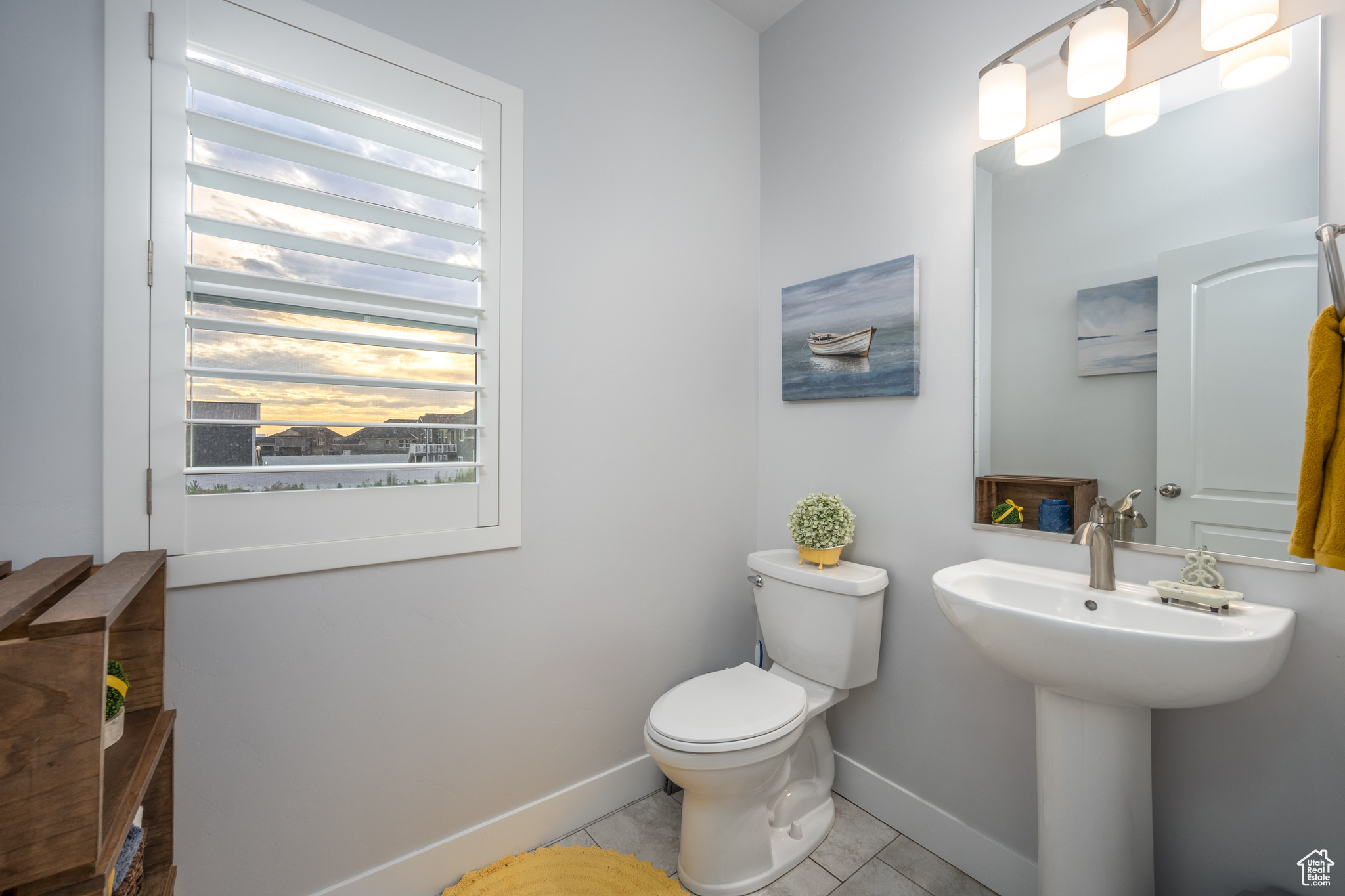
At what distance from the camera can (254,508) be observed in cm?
125

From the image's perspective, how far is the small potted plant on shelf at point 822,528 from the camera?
1704 mm

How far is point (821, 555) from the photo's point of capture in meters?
1.72

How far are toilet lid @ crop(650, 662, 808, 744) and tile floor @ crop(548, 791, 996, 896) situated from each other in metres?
0.43

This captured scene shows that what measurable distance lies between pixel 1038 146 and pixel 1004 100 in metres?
0.14

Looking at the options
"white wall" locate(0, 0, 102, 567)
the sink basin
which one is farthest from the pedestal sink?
"white wall" locate(0, 0, 102, 567)

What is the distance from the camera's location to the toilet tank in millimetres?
1627

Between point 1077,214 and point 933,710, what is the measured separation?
1.34 meters

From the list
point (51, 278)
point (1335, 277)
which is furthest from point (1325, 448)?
point (51, 278)

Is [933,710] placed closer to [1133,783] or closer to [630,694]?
[1133,783]

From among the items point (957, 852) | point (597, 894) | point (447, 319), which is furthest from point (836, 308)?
point (597, 894)

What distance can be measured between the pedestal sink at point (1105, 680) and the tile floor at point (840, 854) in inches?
14.6

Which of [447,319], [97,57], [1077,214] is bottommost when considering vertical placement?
[447,319]

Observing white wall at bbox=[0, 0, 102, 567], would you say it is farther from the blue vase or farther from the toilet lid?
the blue vase

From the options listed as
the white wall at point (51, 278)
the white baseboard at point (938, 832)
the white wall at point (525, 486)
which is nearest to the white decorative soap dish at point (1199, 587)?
the white baseboard at point (938, 832)
